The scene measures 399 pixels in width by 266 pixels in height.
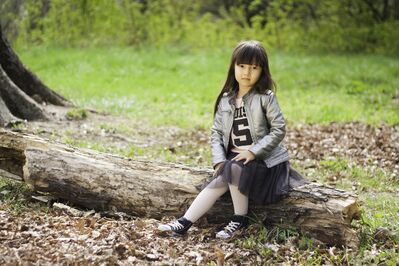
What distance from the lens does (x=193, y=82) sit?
48.2ft

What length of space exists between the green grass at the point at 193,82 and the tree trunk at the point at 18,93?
1.43m

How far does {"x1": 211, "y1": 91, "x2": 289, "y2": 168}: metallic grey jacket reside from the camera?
15.6ft

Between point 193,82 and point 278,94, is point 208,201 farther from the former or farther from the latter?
point 193,82

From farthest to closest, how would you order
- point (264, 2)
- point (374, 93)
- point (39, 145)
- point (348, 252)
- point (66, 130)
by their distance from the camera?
point (264, 2) → point (374, 93) → point (66, 130) → point (39, 145) → point (348, 252)

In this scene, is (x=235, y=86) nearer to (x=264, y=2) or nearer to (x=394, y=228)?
(x=394, y=228)

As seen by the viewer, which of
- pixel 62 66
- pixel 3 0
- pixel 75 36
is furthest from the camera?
pixel 75 36

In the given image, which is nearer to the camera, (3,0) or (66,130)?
(66,130)

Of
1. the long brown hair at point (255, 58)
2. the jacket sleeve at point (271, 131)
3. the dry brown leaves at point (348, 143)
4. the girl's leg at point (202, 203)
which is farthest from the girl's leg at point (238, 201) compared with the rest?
the dry brown leaves at point (348, 143)

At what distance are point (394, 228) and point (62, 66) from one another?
12653mm

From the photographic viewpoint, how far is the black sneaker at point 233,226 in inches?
187

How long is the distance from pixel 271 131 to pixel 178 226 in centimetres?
114

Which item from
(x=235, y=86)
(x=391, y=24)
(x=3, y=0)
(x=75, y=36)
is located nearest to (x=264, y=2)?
(x=391, y=24)

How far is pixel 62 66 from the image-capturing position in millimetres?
16031

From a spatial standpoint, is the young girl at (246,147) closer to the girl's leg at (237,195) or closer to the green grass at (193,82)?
the girl's leg at (237,195)
